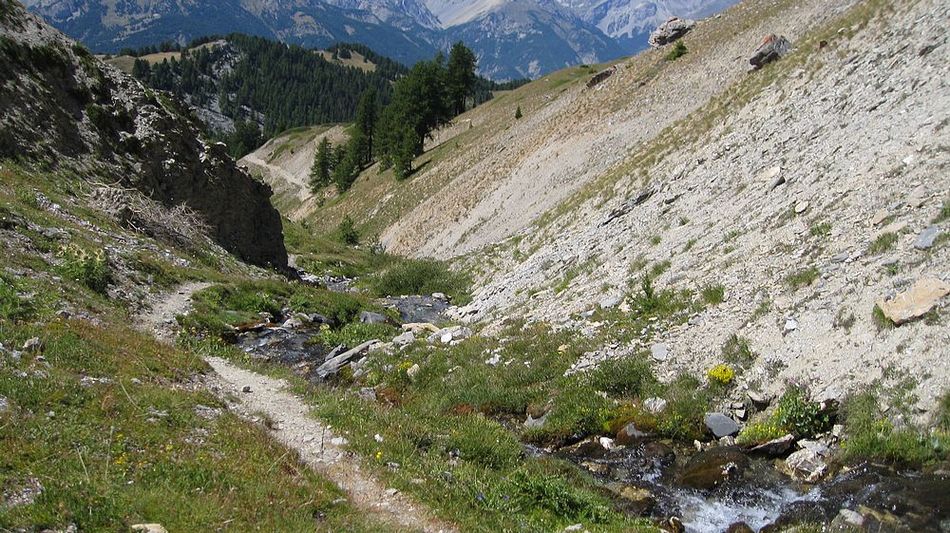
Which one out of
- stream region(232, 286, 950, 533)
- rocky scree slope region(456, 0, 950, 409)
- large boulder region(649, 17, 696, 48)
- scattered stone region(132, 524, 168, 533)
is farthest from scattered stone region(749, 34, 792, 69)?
scattered stone region(132, 524, 168, 533)

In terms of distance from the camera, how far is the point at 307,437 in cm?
1176

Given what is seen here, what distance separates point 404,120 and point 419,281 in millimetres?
48839

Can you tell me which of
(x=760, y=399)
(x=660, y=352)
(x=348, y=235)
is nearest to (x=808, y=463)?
(x=760, y=399)

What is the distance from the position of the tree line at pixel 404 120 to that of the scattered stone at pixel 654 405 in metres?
56.5

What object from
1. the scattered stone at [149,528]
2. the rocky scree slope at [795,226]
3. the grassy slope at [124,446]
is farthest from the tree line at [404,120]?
the scattered stone at [149,528]

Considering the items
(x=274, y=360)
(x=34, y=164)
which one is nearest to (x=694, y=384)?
(x=274, y=360)

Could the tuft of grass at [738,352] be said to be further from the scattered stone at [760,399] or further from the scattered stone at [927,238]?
the scattered stone at [927,238]

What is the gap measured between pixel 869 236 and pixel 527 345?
29.8 ft

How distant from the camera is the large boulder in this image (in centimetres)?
6059

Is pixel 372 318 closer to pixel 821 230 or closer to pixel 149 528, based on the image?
pixel 821 230

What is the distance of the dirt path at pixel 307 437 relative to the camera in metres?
8.94

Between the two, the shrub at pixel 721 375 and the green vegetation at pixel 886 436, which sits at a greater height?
the shrub at pixel 721 375

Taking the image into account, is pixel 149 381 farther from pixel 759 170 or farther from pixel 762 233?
pixel 759 170

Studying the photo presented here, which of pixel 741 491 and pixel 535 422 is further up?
pixel 535 422
